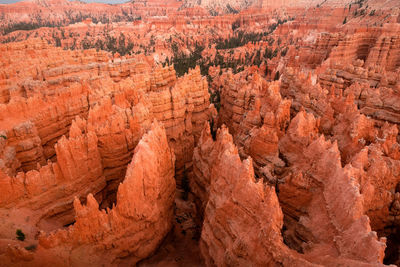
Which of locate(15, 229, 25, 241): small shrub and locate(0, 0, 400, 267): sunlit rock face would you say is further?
locate(15, 229, 25, 241): small shrub

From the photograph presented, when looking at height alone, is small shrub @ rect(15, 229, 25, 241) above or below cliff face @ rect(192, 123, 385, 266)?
below

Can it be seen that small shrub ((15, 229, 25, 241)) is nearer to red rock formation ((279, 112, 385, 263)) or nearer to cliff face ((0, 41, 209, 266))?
cliff face ((0, 41, 209, 266))

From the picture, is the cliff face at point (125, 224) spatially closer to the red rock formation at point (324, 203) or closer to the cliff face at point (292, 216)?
the cliff face at point (292, 216)

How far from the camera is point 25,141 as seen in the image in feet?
45.1

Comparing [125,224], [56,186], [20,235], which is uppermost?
[56,186]

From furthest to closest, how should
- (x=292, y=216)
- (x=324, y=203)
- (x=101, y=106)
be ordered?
1. (x=101, y=106)
2. (x=292, y=216)
3. (x=324, y=203)

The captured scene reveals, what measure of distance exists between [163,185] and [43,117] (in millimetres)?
8925

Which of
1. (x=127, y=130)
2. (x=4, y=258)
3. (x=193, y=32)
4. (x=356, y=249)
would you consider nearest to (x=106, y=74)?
(x=127, y=130)

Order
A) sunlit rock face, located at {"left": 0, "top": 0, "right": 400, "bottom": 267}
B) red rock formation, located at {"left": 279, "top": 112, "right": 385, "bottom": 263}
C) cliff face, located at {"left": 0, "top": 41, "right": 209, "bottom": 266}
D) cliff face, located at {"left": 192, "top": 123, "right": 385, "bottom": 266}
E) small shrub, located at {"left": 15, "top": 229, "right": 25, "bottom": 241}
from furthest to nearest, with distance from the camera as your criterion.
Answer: cliff face, located at {"left": 0, "top": 41, "right": 209, "bottom": 266} → small shrub, located at {"left": 15, "top": 229, "right": 25, "bottom": 241} → sunlit rock face, located at {"left": 0, "top": 0, "right": 400, "bottom": 267} → cliff face, located at {"left": 192, "top": 123, "right": 385, "bottom": 266} → red rock formation, located at {"left": 279, "top": 112, "right": 385, "bottom": 263}

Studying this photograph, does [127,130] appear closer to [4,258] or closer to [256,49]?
[4,258]

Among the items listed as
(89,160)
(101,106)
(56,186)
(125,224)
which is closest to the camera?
(125,224)

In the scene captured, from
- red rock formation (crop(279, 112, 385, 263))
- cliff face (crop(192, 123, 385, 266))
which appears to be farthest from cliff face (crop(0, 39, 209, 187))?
red rock formation (crop(279, 112, 385, 263))

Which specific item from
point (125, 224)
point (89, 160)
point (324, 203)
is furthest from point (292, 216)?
point (89, 160)

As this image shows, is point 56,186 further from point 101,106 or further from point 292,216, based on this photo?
point 292,216
